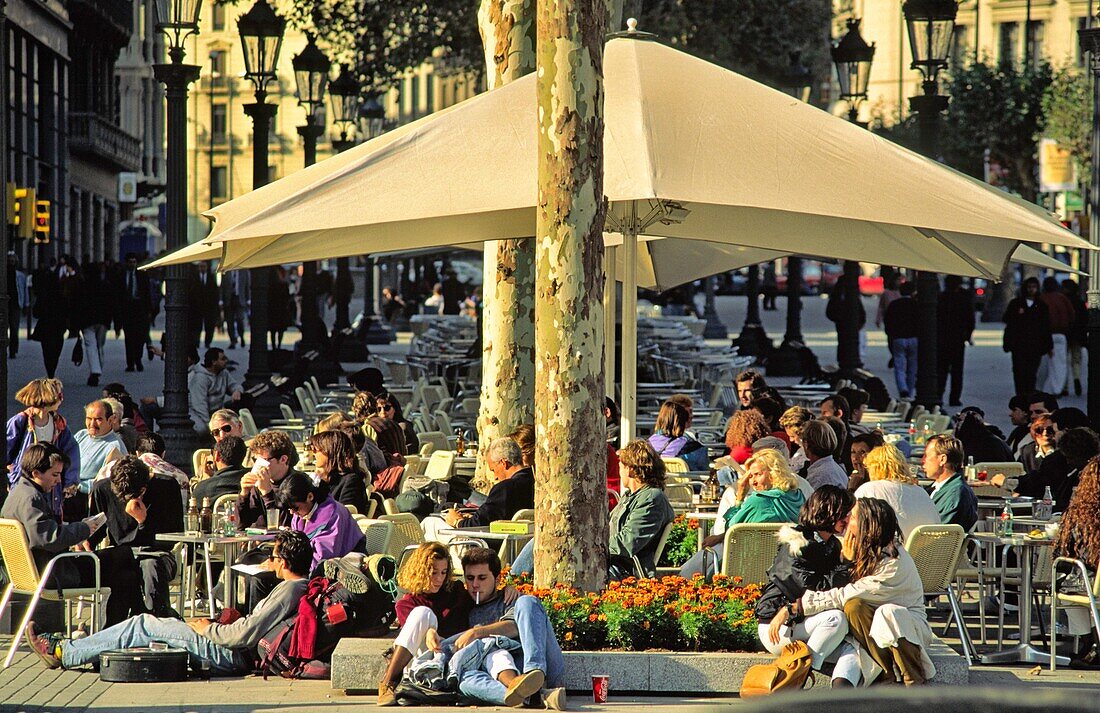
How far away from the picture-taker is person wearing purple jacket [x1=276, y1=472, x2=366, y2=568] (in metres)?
9.05

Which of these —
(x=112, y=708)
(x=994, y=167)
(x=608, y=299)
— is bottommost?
(x=112, y=708)

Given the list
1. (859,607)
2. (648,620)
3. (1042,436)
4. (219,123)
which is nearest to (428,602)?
(648,620)

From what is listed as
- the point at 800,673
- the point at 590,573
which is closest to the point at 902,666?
the point at 800,673

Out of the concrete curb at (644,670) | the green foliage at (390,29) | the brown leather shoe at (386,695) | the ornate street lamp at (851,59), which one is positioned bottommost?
the brown leather shoe at (386,695)

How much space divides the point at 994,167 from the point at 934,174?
5745cm

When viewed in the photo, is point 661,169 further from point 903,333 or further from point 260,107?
point 903,333

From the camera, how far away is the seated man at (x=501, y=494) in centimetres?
991

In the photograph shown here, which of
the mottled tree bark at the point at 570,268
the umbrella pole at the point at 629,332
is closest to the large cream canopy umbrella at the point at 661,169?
the mottled tree bark at the point at 570,268

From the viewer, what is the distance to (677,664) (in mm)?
7820

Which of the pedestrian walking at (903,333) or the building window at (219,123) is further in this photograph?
the building window at (219,123)

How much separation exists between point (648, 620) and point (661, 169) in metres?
2.08

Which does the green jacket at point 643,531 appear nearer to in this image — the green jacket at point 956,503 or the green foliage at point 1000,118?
the green jacket at point 956,503

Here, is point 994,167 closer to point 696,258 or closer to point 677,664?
point 696,258

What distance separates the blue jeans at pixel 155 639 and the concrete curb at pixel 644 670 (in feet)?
2.48
